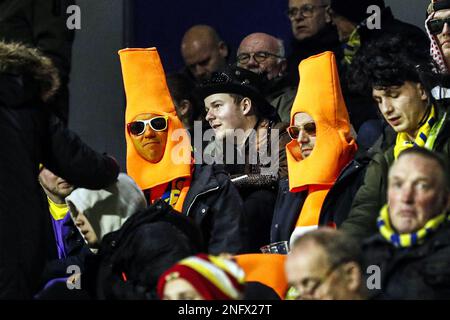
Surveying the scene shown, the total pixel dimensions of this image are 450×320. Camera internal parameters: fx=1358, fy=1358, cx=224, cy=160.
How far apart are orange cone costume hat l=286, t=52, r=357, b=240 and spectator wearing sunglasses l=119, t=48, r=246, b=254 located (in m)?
0.32

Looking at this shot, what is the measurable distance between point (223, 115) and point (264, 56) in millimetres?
586

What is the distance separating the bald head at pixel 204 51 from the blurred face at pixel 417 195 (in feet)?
9.61

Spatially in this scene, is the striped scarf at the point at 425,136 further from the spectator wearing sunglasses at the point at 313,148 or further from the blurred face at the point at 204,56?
the blurred face at the point at 204,56

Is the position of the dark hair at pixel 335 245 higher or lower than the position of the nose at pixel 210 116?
lower

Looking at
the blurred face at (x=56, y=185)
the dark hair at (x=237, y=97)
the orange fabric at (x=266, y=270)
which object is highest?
the dark hair at (x=237, y=97)

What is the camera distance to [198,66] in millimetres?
7738

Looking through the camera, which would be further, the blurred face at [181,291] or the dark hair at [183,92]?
the dark hair at [183,92]

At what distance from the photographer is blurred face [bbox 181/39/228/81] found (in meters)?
7.71

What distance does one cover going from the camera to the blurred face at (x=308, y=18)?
23.8 ft

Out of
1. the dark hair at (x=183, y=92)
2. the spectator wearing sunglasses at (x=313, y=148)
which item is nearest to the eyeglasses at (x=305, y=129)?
the spectator wearing sunglasses at (x=313, y=148)

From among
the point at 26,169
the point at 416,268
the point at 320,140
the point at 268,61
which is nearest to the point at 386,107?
the point at 320,140

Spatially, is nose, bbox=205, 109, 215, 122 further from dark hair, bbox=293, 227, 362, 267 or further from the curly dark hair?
dark hair, bbox=293, 227, 362, 267

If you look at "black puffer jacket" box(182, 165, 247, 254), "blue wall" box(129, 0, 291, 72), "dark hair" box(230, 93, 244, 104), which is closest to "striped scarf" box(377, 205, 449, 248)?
"black puffer jacket" box(182, 165, 247, 254)
